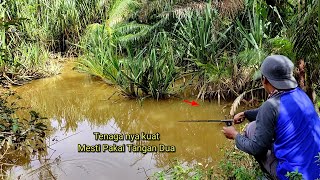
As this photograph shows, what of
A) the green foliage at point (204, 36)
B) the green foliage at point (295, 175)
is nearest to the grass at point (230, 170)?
the green foliage at point (295, 175)

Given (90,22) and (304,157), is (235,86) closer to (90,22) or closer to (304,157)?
(304,157)

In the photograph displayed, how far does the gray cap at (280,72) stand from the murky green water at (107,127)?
6.35 feet

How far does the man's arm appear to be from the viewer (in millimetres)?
2520

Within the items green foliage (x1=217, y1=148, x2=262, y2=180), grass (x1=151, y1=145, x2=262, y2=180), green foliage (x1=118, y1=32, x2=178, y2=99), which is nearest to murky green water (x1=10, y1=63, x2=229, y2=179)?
green foliage (x1=118, y1=32, x2=178, y2=99)

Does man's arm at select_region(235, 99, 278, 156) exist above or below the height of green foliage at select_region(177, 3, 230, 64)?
above

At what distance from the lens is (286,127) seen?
2529 millimetres

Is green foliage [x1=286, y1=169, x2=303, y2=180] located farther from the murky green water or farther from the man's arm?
the murky green water

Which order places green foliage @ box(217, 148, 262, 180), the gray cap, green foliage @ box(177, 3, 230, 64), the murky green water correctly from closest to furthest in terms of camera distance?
the gray cap → green foliage @ box(217, 148, 262, 180) → the murky green water → green foliage @ box(177, 3, 230, 64)

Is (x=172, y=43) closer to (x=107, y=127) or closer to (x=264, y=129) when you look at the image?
(x=107, y=127)

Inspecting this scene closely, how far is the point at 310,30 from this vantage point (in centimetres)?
380

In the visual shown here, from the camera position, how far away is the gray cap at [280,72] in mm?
2555

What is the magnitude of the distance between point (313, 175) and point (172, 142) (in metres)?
2.39

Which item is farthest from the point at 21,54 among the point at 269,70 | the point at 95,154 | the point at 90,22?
the point at 269,70

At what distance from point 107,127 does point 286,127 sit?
331 centimetres
